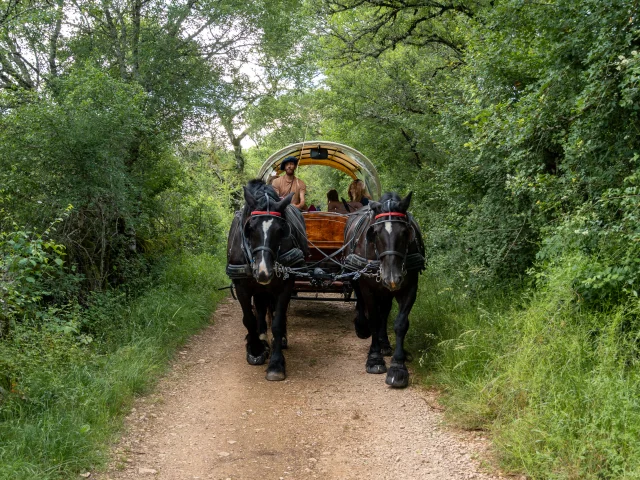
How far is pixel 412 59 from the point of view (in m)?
13.0

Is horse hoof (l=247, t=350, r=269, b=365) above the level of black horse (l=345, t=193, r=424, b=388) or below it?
below

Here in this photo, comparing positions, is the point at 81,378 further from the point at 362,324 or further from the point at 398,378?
the point at 362,324

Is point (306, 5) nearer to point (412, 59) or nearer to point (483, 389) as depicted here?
point (412, 59)

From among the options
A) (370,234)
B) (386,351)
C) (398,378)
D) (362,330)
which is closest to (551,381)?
(398,378)

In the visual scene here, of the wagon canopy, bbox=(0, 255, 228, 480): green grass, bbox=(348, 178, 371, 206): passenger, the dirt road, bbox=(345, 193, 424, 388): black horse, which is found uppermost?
the wagon canopy

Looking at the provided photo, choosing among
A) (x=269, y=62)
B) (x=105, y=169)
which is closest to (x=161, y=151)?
(x=105, y=169)

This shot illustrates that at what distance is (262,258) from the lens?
19.4 ft

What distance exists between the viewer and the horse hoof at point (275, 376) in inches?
A: 247

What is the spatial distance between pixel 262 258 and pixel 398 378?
1.99m

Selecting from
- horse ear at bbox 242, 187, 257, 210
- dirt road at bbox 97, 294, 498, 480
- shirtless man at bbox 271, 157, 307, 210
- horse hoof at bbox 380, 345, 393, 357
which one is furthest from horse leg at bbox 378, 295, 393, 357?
shirtless man at bbox 271, 157, 307, 210

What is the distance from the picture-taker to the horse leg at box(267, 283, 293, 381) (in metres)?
6.30

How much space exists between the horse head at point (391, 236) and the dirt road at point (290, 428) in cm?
129

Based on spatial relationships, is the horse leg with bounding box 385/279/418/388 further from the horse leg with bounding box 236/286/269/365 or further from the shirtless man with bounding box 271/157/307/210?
the shirtless man with bounding box 271/157/307/210

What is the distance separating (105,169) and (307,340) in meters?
3.83
